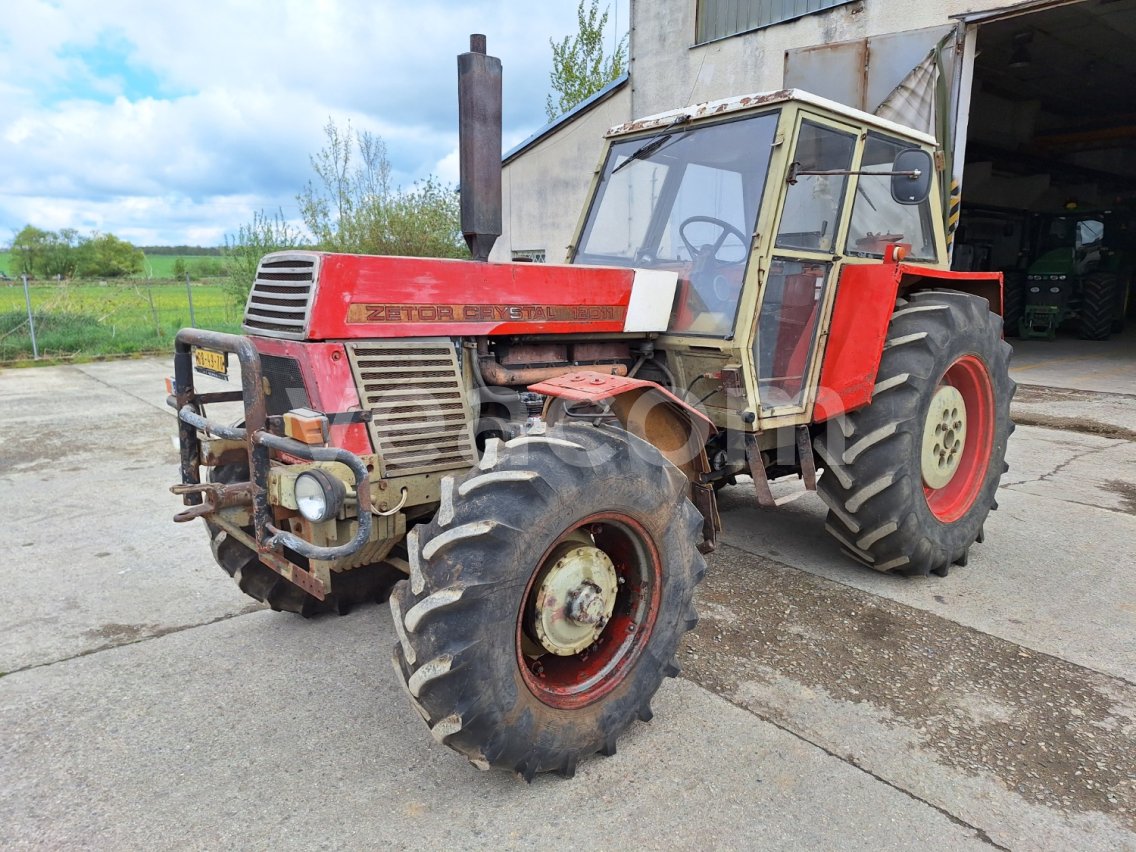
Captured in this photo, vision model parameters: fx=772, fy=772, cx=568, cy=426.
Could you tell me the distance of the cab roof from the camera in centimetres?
324

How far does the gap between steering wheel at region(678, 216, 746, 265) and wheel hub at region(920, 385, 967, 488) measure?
4.31 feet

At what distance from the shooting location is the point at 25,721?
264cm

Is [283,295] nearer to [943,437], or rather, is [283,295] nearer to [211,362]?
[211,362]

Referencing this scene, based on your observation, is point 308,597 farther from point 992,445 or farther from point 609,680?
point 992,445

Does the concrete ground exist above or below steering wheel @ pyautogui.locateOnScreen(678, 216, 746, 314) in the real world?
below

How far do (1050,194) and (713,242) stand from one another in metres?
17.8

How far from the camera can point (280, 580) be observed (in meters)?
3.28

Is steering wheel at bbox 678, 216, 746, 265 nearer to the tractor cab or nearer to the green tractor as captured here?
the tractor cab

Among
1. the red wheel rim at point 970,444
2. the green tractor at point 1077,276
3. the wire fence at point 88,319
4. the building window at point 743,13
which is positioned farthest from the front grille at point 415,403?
the green tractor at point 1077,276

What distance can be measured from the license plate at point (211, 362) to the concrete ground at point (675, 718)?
1158 mm

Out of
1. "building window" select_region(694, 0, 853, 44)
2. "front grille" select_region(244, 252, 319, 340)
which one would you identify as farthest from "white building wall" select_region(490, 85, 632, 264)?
"front grille" select_region(244, 252, 319, 340)

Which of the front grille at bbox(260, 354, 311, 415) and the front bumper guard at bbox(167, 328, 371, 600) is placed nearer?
the front bumper guard at bbox(167, 328, 371, 600)

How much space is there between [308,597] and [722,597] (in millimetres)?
1863

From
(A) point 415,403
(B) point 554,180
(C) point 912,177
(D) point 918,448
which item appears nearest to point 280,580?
(A) point 415,403
